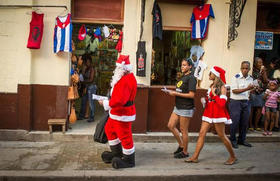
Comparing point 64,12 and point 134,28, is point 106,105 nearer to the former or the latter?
point 134,28

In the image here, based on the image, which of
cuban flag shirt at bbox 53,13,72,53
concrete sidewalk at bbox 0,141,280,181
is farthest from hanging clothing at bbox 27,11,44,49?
concrete sidewalk at bbox 0,141,280,181

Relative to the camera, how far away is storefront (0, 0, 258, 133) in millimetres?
7117

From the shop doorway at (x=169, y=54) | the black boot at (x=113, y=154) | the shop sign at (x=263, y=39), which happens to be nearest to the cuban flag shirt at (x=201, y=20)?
the shop doorway at (x=169, y=54)

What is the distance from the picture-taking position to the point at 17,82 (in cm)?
715

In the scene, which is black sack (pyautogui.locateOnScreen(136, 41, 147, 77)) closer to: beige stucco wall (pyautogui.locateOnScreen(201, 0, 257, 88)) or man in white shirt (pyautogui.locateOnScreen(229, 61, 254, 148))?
beige stucco wall (pyautogui.locateOnScreen(201, 0, 257, 88))

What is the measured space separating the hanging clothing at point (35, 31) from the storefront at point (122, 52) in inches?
7.2

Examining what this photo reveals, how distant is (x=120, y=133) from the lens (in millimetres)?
5293

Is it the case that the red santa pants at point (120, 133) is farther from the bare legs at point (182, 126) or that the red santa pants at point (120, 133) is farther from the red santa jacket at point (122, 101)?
the bare legs at point (182, 126)

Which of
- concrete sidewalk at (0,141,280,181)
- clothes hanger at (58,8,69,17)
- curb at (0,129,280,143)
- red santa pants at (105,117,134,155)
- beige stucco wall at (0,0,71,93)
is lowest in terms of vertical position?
concrete sidewalk at (0,141,280,181)

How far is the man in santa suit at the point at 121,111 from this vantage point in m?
5.16

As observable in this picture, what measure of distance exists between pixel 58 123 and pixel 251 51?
543 centimetres

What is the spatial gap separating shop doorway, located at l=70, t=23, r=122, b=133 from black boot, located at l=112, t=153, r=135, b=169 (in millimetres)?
2323

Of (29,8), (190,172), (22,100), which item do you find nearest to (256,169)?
(190,172)

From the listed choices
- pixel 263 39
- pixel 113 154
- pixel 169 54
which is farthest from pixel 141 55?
pixel 263 39
